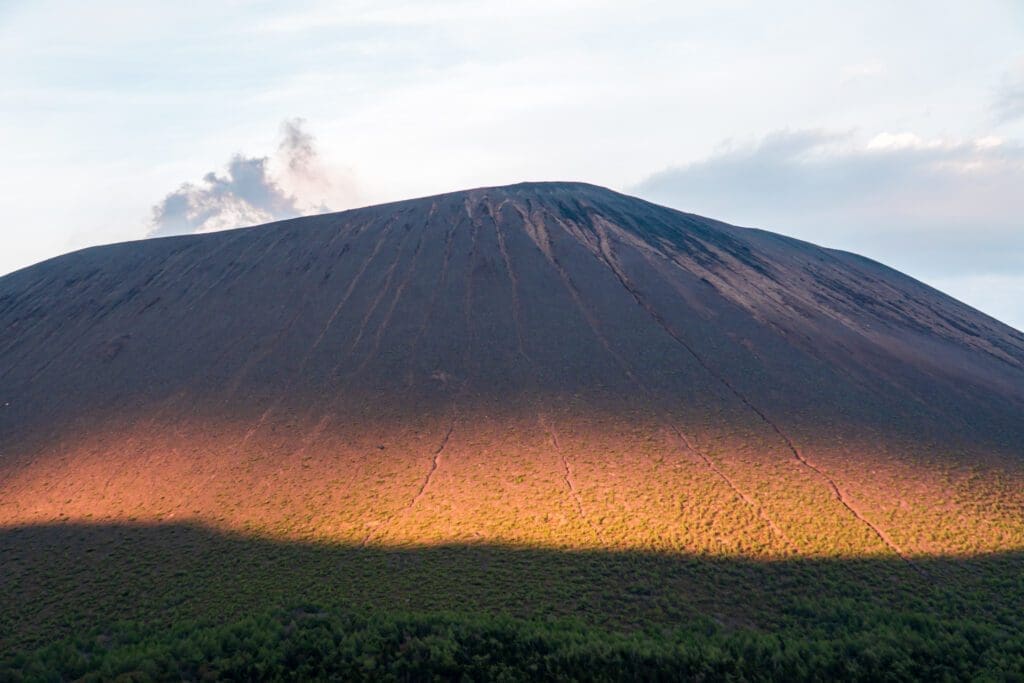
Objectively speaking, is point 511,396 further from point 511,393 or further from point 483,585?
point 483,585

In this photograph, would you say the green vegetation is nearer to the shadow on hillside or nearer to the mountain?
the shadow on hillside

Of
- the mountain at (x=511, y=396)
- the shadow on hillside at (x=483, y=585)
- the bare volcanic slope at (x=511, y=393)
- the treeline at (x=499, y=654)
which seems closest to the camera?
the treeline at (x=499, y=654)

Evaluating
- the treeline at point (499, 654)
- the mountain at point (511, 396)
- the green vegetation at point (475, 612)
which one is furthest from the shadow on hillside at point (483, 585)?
the treeline at point (499, 654)

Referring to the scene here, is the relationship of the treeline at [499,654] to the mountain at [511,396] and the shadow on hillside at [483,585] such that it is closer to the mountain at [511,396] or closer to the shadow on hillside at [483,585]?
the shadow on hillside at [483,585]

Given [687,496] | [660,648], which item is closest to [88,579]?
[660,648]

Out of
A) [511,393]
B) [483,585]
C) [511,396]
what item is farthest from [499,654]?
[511,393]
